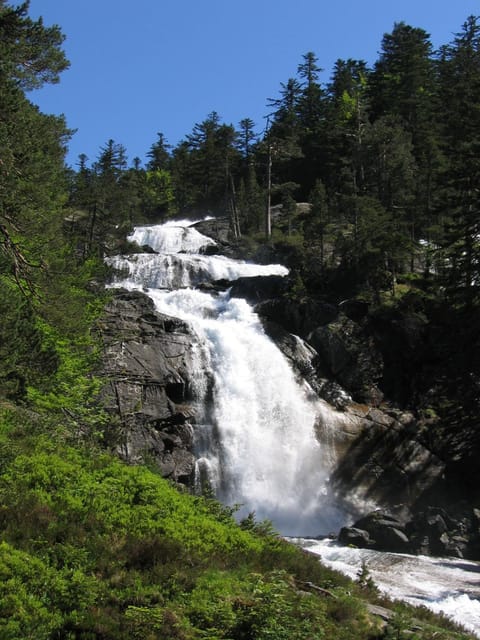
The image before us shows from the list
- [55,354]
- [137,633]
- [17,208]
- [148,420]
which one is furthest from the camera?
[148,420]

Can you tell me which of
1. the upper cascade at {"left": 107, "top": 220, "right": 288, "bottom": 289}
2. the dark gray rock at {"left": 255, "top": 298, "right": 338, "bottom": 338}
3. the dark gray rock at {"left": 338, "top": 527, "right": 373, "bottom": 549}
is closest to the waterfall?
the dark gray rock at {"left": 255, "top": 298, "right": 338, "bottom": 338}

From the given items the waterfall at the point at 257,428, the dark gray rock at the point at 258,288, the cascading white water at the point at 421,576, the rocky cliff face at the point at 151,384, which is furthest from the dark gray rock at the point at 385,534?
the dark gray rock at the point at 258,288

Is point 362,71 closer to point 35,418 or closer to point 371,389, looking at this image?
point 371,389

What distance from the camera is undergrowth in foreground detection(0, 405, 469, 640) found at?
23.2ft

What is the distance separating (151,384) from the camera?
24.3 metres

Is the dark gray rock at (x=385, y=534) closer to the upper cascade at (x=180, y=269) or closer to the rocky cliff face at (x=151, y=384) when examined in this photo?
the rocky cliff face at (x=151, y=384)

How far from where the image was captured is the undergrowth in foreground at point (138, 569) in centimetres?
706

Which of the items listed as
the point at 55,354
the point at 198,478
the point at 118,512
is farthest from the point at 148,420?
the point at 118,512

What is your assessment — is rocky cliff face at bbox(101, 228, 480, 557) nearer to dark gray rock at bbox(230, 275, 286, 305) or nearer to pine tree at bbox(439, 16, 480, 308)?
dark gray rock at bbox(230, 275, 286, 305)

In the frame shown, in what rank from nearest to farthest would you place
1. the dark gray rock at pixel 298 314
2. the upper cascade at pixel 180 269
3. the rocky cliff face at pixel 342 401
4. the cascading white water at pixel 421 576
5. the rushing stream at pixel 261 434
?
the cascading white water at pixel 421 576 → the rocky cliff face at pixel 342 401 → the rushing stream at pixel 261 434 → the dark gray rock at pixel 298 314 → the upper cascade at pixel 180 269

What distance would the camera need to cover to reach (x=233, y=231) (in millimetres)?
53750

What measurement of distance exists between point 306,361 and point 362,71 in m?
57.4

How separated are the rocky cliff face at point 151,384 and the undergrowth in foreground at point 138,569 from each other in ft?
30.3

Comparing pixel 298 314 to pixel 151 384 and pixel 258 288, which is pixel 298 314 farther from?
pixel 151 384
